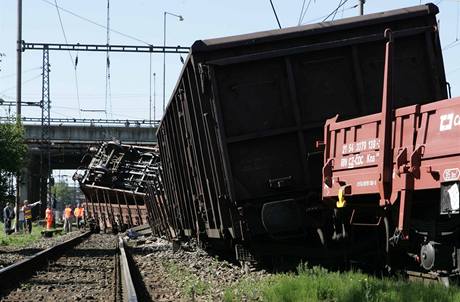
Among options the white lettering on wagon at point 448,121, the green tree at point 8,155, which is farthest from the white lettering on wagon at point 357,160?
the green tree at point 8,155

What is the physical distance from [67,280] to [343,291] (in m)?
6.59

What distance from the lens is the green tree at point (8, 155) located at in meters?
20.6

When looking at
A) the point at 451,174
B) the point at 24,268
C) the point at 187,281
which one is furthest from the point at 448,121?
the point at 24,268

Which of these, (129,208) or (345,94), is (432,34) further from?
(129,208)

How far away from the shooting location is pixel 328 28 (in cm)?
1025

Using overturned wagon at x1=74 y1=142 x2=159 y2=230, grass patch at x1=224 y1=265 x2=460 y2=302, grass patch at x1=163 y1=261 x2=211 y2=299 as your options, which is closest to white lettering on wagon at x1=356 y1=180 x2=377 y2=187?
grass patch at x1=224 y1=265 x2=460 y2=302

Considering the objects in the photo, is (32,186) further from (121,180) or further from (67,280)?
(67,280)

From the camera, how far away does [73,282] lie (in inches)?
473

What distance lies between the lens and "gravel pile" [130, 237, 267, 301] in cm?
961

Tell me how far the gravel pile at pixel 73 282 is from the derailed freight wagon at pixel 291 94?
97.3 inches

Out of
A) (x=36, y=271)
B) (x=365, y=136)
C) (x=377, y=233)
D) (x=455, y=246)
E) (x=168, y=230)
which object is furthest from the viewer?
(x=168, y=230)

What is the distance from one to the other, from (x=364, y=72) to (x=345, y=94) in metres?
0.45

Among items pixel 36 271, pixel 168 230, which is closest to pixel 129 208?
pixel 168 230

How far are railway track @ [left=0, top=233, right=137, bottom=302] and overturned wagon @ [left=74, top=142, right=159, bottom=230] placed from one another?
10581mm
